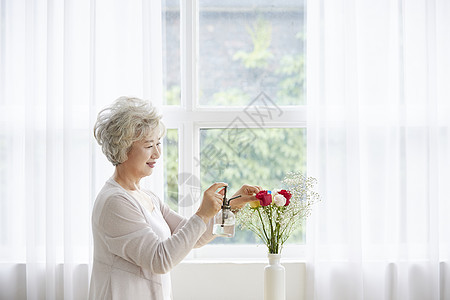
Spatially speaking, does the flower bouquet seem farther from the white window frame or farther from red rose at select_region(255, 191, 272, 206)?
the white window frame

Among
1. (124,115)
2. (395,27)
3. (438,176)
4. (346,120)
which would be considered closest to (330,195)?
(346,120)

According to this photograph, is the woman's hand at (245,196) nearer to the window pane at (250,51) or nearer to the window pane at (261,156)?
the window pane at (261,156)

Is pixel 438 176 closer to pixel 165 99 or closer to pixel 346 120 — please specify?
pixel 346 120

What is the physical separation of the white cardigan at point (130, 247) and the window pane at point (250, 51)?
106cm

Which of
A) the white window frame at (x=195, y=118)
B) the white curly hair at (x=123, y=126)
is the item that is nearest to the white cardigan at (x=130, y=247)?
the white curly hair at (x=123, y=126)

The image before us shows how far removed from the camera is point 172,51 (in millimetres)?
2596

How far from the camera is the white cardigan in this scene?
1.64 metres

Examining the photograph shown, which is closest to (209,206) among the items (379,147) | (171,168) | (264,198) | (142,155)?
(264,198)

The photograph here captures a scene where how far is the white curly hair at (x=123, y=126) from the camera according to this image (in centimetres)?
175

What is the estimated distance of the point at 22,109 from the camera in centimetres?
249

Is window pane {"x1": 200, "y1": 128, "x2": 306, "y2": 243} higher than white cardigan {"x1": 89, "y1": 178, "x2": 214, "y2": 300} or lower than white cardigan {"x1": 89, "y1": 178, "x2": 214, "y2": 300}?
higher

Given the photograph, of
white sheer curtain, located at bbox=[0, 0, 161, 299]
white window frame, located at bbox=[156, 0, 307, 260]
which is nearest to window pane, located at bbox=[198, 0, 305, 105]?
white window frame, located at bbox=[156, 0, 307, 260]

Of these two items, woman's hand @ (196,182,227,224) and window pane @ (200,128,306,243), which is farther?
window pane @ (200,128,306,243)

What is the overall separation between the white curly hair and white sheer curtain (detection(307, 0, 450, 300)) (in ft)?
3.22
